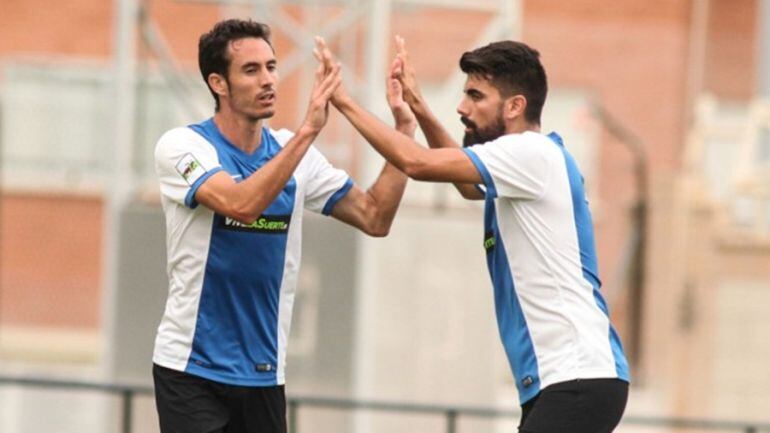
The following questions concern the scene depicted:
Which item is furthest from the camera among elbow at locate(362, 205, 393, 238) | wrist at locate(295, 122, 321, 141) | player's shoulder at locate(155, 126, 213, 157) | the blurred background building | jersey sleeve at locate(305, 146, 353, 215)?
the blurred background building

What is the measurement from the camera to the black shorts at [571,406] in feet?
23.1

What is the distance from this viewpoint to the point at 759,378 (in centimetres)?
1561

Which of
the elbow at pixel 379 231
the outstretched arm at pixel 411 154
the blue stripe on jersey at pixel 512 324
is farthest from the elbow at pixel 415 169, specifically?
the elbow at pixel 379 231

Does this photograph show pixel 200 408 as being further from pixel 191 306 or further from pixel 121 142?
pixel 121 142

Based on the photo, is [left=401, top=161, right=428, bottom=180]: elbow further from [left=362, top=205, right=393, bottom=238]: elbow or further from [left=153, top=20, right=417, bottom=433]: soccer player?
[left=362, top=205, right=393, bottom=238]: elbow

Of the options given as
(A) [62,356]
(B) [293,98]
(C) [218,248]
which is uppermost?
(B) [293,98]

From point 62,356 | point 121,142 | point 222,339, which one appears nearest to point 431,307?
point 121,142

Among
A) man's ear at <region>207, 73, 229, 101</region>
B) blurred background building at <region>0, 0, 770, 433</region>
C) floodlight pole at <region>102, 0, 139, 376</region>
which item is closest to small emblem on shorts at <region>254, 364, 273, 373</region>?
man's ear at <region>207, 73, 229, 101</region>

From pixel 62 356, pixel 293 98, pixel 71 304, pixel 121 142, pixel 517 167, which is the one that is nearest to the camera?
pixel 517 167

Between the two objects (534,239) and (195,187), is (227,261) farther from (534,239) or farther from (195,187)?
(534,239)

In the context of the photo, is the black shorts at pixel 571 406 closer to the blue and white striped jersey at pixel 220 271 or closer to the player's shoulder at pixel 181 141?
the blue and white striped jersey at pixel 220 271

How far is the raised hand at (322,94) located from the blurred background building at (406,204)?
5017 millimetres

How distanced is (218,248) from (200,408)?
55 cm

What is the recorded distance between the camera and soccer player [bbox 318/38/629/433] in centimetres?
706
